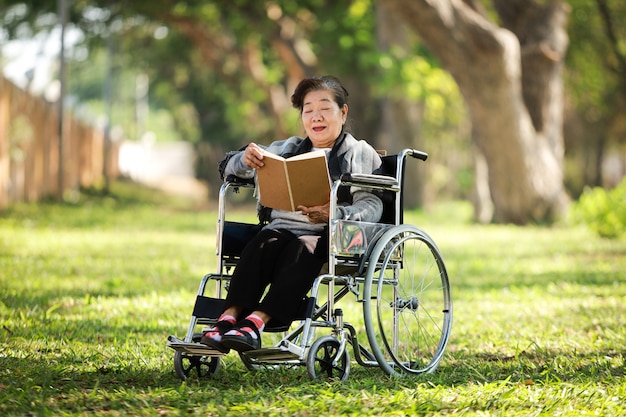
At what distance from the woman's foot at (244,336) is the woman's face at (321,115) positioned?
1101 millimetres

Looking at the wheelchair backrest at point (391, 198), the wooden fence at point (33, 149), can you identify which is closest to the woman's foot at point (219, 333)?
the wheelchair backrest at point (391, 198)

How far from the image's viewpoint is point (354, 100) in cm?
2680

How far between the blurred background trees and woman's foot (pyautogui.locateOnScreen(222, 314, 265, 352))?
138 cm

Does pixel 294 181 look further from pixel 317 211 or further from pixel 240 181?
pixel 240 181

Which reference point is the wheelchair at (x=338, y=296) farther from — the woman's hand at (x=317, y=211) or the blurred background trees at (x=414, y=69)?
the blurred background trees at (x=414, y=69)

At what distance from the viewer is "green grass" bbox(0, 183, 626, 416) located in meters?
4.27

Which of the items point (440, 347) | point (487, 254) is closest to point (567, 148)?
point (487, 254)

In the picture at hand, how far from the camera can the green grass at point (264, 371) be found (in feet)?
14.0

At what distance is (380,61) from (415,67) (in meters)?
0.83

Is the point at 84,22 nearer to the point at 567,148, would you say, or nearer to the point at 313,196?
the point at 567,148

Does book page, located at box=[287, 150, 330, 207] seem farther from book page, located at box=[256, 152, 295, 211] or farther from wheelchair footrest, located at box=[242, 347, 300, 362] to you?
wheelchair footrest, located at box=[242, 347, 300, 362]

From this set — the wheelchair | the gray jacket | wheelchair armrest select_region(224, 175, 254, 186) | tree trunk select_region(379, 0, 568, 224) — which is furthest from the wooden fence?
the wheelchair

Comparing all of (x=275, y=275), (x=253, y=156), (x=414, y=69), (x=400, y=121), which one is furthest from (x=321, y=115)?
(x=400, y=121)

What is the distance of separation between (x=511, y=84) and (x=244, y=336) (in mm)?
13785
